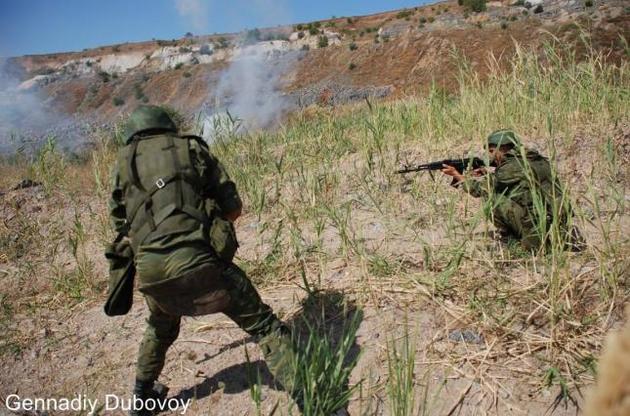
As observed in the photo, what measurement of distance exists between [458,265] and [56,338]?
7.66 feet

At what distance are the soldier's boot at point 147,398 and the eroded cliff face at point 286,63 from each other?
371 inches

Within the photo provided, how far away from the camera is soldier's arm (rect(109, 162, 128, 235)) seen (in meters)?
2.07

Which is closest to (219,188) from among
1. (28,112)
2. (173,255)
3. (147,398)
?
(173,255)

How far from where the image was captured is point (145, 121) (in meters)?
2.04

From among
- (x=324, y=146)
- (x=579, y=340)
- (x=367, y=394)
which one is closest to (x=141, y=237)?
(x=367, y=394)

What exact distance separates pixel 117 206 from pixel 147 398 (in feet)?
2.82

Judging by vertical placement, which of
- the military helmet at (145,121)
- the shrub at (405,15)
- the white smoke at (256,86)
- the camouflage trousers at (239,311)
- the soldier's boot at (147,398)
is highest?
the shrub at (405,15)

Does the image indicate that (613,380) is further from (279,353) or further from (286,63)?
(286,63)

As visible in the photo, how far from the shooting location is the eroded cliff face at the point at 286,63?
20.0 metres

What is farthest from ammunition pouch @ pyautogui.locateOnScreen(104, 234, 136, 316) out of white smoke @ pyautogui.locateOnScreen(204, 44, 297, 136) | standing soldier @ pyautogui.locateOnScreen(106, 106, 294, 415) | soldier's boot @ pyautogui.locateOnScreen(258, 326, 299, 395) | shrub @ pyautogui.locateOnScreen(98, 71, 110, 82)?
shrub @ pyautogui.locateOnScreen(98, 71, 110, 82)

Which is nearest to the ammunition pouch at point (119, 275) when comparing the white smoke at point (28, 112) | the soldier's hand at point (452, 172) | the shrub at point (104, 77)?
the soldier's hand at point (452, 172)

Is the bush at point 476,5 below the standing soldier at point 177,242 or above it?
above

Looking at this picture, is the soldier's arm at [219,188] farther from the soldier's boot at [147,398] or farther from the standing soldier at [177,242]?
the soldier's boot at [147,398]

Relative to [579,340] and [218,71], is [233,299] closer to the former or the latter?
[579,340]
